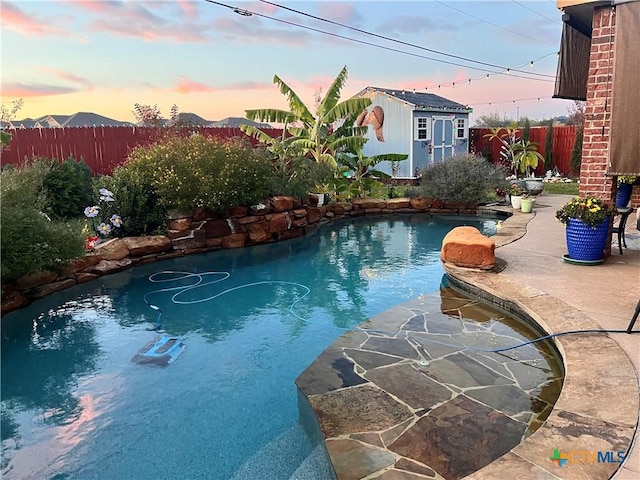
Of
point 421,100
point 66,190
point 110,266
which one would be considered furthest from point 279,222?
point 421,100

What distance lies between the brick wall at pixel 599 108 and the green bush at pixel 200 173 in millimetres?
6249

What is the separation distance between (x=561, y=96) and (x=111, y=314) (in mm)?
7645

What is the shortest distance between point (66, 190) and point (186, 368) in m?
6.76

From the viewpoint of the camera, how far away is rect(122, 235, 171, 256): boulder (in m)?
8.52

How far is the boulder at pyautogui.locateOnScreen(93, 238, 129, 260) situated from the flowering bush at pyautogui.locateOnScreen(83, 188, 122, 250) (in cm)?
27

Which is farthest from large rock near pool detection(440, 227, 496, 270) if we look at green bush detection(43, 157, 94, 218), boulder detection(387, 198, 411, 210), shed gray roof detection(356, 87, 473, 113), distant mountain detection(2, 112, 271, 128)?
shed gray roof detection(356, 87, 473, 113)

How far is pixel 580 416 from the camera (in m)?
2.82

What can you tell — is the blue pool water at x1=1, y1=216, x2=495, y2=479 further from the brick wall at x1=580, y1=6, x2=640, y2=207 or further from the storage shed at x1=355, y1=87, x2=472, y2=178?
the storage shed at x1=355, y1=87, x2=472, y2=178

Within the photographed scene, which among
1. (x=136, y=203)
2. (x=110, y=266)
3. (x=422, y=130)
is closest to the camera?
(x=110, y=266)

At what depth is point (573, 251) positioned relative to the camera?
630 centimetres

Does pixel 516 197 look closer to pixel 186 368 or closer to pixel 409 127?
pixel 409 127

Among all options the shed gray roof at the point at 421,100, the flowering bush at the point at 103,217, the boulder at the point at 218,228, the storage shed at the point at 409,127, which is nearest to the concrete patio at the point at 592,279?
the boulder at the point at 218,228

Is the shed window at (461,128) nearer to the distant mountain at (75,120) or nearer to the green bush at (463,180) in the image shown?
the green bush at (463,180)

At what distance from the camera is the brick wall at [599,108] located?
5.71 metres
